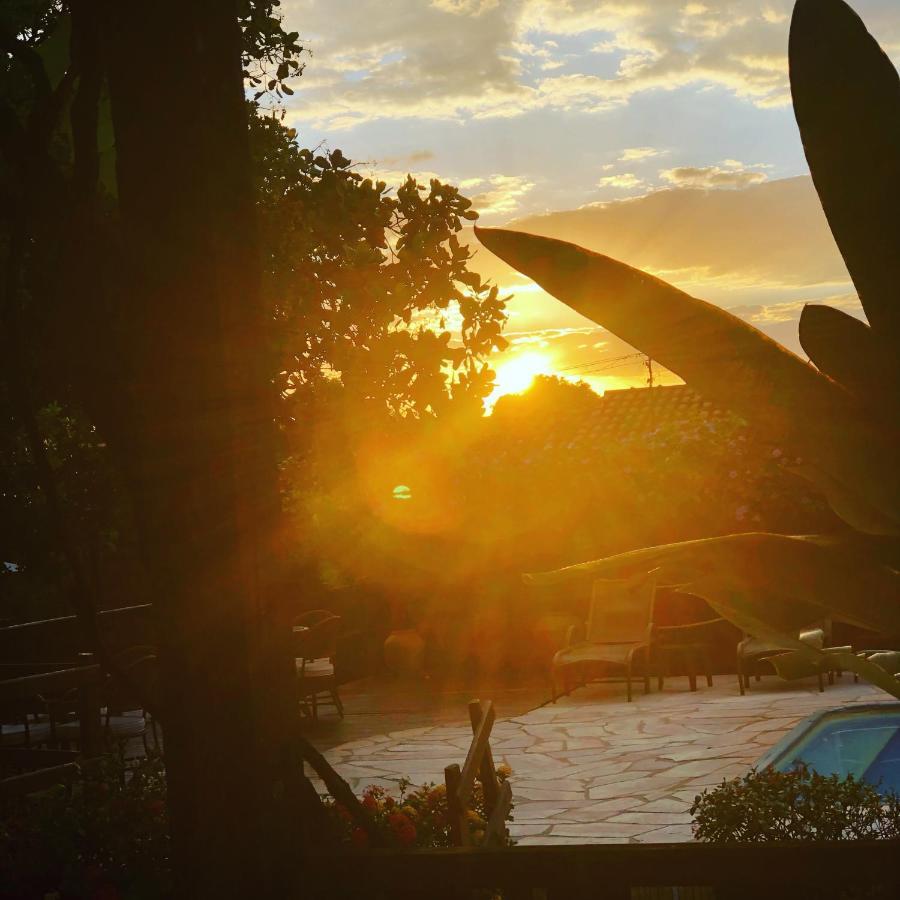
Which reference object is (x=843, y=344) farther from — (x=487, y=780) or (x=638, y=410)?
(x=638, y=410)

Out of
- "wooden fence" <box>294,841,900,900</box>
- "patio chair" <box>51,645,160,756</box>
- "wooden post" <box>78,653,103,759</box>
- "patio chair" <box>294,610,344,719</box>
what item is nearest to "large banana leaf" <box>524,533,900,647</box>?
"wooden fence" <box>294,841,900,900</box>

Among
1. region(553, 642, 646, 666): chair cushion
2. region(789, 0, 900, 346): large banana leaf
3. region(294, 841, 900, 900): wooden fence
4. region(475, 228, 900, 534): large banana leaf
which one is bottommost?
region(553, 642, 646, 666): chair cushion

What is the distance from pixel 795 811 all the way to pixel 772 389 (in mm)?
3183

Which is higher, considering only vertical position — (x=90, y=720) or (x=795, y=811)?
(x=90, y=720)

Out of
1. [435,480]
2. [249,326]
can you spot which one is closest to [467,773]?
[249,326]

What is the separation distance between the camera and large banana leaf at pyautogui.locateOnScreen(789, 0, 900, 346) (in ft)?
4.42

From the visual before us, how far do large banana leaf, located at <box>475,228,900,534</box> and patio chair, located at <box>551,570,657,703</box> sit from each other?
975 cm

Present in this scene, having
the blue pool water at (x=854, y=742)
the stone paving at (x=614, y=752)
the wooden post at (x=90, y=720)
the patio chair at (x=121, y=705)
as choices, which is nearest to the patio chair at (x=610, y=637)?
the stone paving at (x=614, y=752)

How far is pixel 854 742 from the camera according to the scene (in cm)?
821

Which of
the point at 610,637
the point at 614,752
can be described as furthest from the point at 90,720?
the point at 610,637

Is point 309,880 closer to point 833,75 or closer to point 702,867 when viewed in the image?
point 702,867

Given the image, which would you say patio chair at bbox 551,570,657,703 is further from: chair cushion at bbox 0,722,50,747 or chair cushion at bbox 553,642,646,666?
chair cushion at bbox 0,722,50,747

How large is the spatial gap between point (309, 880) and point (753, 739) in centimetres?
741

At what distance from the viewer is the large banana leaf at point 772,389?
136 centimetres
